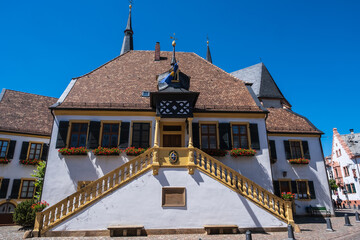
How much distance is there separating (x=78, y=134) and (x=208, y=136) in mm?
8022

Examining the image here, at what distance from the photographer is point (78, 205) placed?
10.7 metres

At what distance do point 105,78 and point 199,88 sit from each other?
7025mm

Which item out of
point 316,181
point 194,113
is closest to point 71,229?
point 194,113

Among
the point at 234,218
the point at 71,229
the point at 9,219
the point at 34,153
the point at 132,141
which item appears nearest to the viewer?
the point at 71,229

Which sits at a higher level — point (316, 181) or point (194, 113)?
point (194, 113)

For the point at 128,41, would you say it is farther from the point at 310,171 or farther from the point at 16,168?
the point at 310,171

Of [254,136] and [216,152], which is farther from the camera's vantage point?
[254,136]

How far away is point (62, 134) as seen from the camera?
14289 mm

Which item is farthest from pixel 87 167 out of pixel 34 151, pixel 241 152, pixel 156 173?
pixel 34 151

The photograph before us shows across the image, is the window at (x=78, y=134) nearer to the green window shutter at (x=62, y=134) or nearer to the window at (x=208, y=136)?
the green window shutter at (x=62, y=134)

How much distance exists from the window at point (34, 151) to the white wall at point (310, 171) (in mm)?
19718

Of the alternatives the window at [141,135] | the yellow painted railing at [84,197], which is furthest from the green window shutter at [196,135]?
the yellow painted railing at [84,197]

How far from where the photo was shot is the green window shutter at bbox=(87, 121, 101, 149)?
14.2 metres

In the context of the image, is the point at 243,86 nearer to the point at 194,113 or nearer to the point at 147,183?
the point at 194,113
